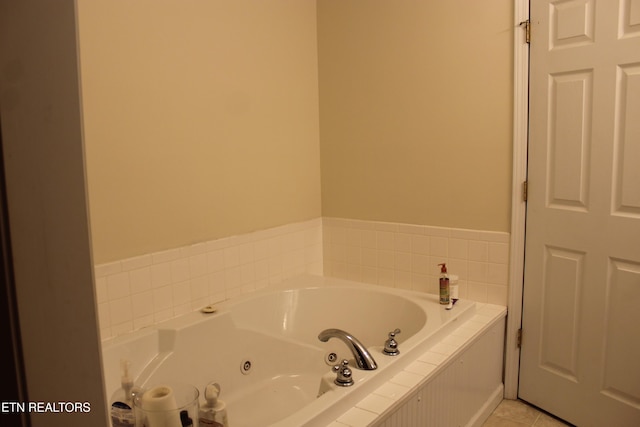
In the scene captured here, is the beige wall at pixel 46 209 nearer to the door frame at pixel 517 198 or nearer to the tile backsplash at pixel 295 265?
the tile backsplash at pixel 295 265

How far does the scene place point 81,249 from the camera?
562 mm

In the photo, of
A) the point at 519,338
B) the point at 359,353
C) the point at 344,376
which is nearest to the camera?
the point at 344,376

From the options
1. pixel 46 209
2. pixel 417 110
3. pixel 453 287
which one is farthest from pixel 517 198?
pixel 46 209

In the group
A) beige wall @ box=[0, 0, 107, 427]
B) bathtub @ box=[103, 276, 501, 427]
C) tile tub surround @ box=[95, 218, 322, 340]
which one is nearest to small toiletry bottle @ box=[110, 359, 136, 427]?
bathtub @ box=[103, 276, 501, 427]

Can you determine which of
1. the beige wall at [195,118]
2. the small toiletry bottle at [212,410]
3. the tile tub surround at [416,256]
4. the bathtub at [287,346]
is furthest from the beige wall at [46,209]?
the tile tub surround at [416,256]

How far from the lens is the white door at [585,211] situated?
196 cm

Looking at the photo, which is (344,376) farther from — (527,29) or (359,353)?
(527,29)

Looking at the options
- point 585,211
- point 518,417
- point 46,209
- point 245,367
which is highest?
point 46,209

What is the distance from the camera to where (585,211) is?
2.12m

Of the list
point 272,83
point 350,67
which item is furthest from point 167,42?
point 350,67

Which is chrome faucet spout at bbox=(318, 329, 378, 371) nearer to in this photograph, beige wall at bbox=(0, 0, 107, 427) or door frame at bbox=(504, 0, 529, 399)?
door frame at bbox=(504, 0, 529, 399)

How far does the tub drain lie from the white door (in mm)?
1451

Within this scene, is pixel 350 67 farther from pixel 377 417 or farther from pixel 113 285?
pixel 377 417

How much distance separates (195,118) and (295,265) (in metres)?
1.13
